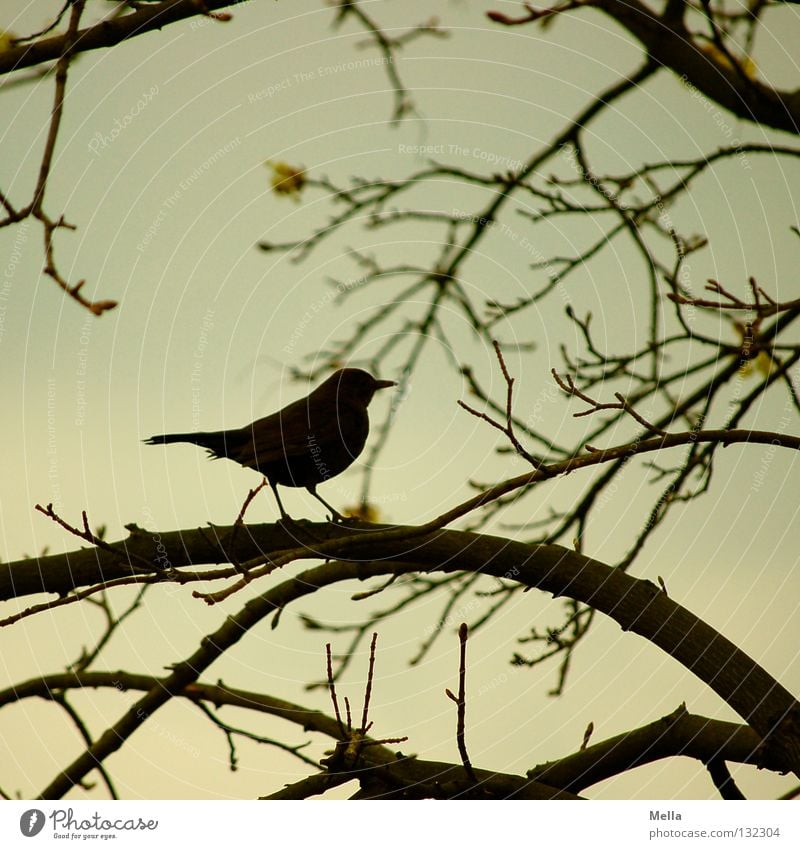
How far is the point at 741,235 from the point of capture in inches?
64.9

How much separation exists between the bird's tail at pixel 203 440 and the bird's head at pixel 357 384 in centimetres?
24

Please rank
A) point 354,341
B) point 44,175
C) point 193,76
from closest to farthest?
1. point 44,175
2. point 193,76
3. point 354,341

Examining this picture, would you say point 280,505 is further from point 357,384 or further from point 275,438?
point 357,384

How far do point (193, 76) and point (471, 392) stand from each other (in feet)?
2.48

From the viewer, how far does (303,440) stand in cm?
164

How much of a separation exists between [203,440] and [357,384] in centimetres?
32

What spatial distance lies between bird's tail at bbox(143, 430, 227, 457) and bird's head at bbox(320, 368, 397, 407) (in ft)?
0.78

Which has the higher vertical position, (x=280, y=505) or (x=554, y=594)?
(x=280, y=505)

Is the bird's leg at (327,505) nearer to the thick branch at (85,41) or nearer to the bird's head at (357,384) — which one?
the bird's head at (357,384)

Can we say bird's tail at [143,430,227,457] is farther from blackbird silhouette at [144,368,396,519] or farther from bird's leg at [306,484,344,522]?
bird's leg at [306,484,344,522]

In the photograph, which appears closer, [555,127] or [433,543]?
[433,543]

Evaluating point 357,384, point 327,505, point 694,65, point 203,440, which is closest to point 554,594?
point 327,505
